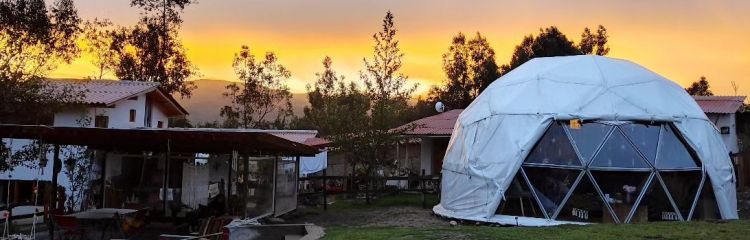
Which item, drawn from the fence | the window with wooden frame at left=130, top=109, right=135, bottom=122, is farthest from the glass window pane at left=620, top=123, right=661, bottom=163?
the window with wooden frame at left=130, top=109, right=135, bottom=122

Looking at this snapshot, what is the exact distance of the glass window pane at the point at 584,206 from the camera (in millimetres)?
14453

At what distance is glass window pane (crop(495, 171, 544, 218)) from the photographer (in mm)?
14688

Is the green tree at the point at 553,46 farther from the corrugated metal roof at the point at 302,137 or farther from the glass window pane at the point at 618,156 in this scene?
the glass window pane at the point at 618,156

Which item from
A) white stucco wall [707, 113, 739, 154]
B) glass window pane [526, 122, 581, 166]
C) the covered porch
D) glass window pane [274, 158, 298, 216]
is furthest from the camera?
white stucco wall [707, 113, 739, 154]

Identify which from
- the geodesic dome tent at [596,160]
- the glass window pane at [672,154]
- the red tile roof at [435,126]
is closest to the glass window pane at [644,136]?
the geodesic dome tent at [596,160]

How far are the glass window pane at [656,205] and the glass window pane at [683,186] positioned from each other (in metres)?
0.20

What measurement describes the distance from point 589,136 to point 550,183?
1.43 metres

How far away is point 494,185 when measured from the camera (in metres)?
14.9

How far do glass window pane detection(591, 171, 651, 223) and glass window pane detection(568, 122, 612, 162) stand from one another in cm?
53

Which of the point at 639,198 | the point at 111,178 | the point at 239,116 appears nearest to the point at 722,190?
the point at 639,198

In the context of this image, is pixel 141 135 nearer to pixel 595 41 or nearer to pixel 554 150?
pixel 554 150

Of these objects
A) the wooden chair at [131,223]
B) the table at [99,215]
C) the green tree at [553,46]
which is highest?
the green tree at [553,46]

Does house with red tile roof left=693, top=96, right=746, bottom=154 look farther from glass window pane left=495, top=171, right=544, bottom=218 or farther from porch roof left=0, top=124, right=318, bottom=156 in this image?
porch roof left=0, top=124, right=318, bottom=156

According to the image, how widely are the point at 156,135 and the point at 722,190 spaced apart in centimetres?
1272
